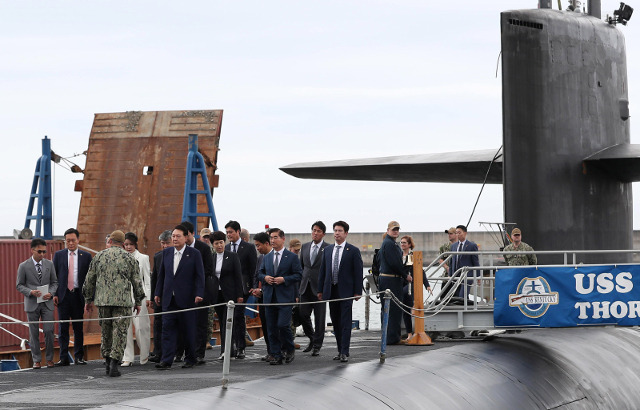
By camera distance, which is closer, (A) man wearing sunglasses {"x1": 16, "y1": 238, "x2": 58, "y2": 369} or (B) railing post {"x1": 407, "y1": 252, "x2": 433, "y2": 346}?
(A) man wearing sunglasses {"x1": 16, "y1": 238, "x2": 58, "y2": 369}

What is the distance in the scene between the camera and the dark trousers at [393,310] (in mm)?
12164

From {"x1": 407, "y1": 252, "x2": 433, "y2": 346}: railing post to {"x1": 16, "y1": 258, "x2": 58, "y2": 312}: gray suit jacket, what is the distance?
447 centimetres

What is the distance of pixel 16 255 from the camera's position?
16.6 meters

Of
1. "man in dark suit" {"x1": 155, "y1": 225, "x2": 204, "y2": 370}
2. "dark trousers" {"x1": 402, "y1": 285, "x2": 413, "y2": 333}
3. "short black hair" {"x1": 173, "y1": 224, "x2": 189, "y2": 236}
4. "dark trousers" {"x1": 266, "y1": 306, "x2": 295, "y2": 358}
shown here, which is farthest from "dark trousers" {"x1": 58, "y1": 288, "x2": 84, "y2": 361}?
"dark trousers" {"x1": 402, "y1": 285, "x2": 413, "y2": 333}

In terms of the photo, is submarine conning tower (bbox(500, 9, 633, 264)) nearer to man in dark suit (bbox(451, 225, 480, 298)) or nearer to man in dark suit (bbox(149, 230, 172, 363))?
man in dark suit (bbox(451, 225, 480, 298))

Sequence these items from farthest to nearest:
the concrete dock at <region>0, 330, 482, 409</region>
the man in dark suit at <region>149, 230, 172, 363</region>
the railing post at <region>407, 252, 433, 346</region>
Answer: the railing post at <region>407, 252, 433, 346</region> → the man in dark suit at <region>149, 230, 172, 363</region> → the concrete dock at <region>0, 330, 482, 409</region>

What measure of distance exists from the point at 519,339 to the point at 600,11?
6.00m

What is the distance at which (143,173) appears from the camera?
19469 millimetres

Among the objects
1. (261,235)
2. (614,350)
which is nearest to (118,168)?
(261,235)

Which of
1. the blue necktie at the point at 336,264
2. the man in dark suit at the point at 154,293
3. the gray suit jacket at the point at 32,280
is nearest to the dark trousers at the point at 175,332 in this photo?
the man in dark suit at the point at 154,293

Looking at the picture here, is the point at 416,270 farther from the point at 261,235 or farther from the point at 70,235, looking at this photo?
the point at 70,235

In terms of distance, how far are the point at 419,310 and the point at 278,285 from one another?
2098mm

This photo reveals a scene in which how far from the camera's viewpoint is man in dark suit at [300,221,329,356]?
11.4 m

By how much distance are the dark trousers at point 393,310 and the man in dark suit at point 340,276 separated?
1485mm
